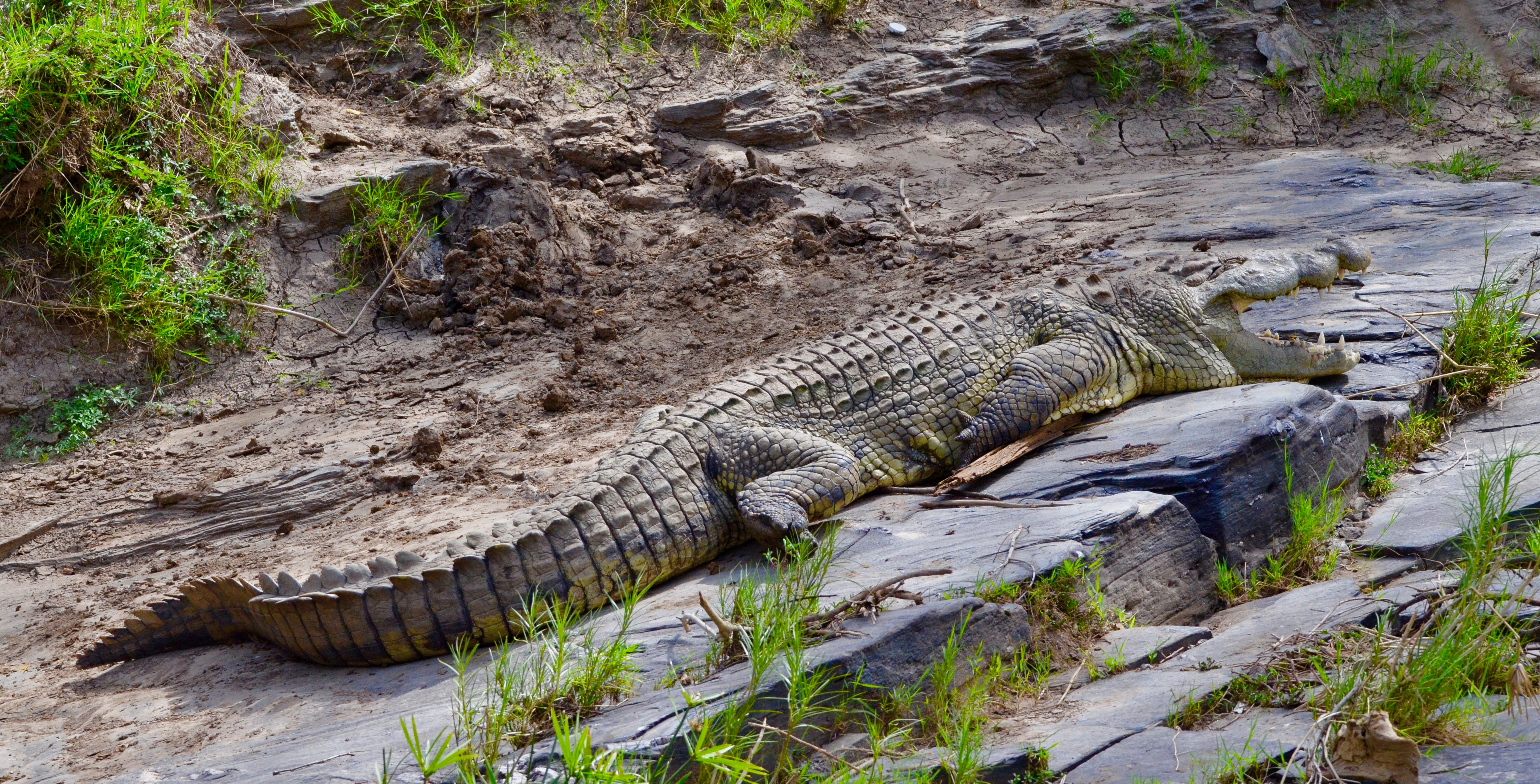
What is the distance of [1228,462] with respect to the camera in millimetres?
3711

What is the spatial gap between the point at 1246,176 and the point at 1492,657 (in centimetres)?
504

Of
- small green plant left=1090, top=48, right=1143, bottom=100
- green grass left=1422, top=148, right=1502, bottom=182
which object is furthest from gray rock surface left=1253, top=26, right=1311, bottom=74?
green grass left=1422, top=148, right=1502, bottom=182

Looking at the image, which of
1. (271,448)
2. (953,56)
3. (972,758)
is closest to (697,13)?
(953,56)

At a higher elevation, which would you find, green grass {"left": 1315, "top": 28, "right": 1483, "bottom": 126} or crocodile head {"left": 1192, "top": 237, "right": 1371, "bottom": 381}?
green grass {"left": 1315, "top": 28, "right": 1483, "bottom": 126}

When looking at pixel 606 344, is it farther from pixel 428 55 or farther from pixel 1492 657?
pixel 1492 657

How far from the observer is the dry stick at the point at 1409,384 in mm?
4312

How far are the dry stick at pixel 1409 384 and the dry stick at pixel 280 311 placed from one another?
5276 mm

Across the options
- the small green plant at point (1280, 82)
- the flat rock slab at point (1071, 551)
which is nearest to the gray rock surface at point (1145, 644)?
the flat rock slab at point (1071, 551)

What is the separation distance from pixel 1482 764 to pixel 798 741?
1521 millimetres

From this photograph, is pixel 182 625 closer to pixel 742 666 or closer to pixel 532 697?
pixel 532 697

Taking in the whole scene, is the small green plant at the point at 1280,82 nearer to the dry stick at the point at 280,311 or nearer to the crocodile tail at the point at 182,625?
the dry stick at the point at 280,311

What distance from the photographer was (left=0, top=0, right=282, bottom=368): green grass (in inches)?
234

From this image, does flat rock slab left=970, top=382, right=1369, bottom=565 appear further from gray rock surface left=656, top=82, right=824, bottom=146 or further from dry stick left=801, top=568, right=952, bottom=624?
gray rock surface left=656, top=82, right=824, bottom=146

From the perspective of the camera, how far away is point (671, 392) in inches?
215
